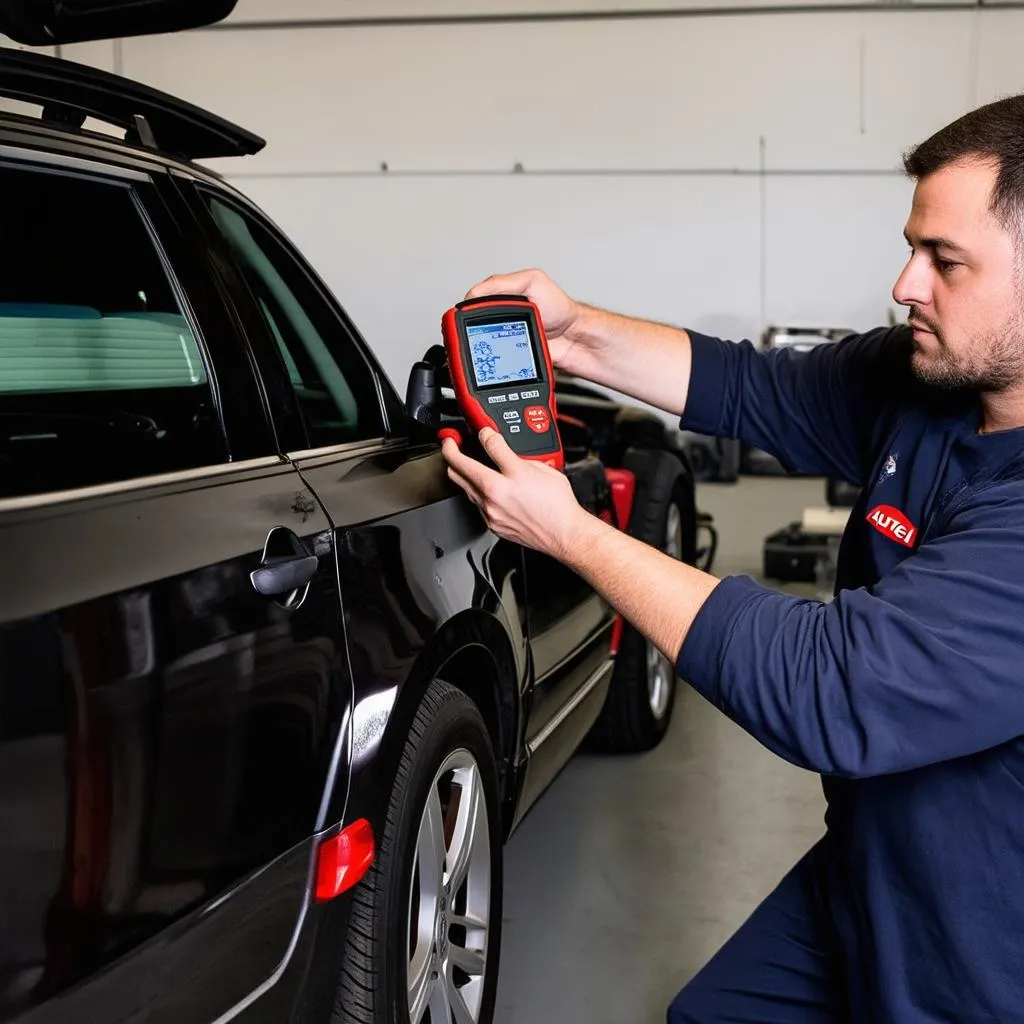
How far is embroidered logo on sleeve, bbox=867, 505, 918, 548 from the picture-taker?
1.56 metres

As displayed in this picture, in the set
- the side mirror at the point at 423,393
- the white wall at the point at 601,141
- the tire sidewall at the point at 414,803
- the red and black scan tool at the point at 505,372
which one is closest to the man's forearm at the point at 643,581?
the red and black scan tool at the point at 505,372

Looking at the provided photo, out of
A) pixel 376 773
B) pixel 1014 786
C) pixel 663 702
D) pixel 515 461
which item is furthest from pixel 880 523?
pixel 663 702

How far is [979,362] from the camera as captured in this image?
1.41m

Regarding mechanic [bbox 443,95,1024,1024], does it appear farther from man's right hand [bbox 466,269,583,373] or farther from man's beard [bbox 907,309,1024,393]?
man's right hand [bbox 466,269,583,373]

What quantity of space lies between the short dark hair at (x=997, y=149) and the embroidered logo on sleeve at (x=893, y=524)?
1.38 feet

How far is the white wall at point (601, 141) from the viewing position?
9.80 meters

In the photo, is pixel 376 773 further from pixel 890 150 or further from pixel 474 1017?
pixel 890 150

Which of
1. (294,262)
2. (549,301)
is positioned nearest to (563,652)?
(549,301)

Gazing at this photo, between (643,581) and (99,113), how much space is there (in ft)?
3.24

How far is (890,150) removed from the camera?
9.91m

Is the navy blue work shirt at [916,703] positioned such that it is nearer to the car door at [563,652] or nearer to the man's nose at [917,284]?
the man's nose at [917,284]

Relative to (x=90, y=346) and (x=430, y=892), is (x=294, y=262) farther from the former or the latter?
(x=430, y=892)

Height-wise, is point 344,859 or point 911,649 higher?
point 911,649

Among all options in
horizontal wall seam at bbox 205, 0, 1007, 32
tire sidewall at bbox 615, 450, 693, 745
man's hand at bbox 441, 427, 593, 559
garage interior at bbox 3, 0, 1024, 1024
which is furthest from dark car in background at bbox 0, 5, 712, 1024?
horizontal wall seam at bbox 205, 0, 1007, 32
